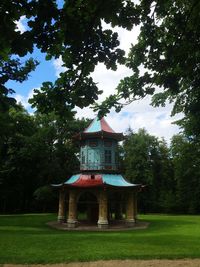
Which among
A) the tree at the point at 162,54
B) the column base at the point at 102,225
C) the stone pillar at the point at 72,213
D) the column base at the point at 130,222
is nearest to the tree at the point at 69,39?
the tree at the point at 162,54

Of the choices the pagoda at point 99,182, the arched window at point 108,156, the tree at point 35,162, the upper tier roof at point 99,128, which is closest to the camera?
the pagoda at point 99,182

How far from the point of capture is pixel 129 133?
244ft

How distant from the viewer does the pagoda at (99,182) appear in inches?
1148

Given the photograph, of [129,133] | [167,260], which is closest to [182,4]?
[167,260]

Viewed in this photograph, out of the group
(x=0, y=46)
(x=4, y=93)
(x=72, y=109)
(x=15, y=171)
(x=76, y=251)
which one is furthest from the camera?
(x=15, y=171)

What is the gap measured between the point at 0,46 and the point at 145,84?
4326mm

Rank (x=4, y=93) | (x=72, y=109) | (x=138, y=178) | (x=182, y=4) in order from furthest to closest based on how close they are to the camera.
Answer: (x=138, y=178) < (x=182, y=4) < (x=72, y=109) < (x=4, y=93)

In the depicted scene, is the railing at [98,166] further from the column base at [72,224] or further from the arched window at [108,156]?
the column base at [72,224]

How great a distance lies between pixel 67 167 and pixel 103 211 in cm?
2593

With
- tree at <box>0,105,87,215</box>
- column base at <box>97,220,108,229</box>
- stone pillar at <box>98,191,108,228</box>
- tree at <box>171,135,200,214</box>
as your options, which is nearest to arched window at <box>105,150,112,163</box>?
stone pillar at <box>98,191,108,228</box>

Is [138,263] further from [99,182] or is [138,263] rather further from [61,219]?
[61,219]

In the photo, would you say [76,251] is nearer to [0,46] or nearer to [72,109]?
[72,109]

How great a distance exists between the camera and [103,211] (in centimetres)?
2855

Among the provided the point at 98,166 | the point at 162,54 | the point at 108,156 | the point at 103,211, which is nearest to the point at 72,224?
the point at 103,211
